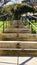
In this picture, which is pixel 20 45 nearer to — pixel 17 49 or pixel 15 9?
pixel 17 49

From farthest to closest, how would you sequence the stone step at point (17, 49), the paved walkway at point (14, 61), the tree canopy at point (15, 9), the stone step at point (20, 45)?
the tree canopy at point (15, 9), the paved walkway at point (14, 61), the stone step at point (20, 45), the stone step at point (17, 49)

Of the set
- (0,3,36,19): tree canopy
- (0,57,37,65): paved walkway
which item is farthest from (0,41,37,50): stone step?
(0,3,36,19): tree canopy

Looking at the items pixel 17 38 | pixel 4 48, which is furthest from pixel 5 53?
pixel 17 38

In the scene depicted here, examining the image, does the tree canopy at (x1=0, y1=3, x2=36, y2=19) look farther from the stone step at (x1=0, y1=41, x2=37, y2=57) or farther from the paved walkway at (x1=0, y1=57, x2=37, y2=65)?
the stone step at (x1=0, y1=41, x2=37, y2=57)

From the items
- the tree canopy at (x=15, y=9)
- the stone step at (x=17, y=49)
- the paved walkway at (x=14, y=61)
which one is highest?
the tree canopy at (x=15, y=9)

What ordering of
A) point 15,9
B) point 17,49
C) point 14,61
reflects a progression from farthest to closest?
point 15,9 → point 14,61 → point 17,49

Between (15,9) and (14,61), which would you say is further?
(15,9)

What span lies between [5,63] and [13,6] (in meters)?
8.71

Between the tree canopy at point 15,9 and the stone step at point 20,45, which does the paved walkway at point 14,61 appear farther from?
the tree canopy at point 15,9

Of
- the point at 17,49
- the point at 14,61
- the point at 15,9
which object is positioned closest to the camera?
the point at 17,49

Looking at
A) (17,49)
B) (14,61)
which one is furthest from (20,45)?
(14,61)

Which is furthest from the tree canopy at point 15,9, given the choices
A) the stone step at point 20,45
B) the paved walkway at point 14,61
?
the stone step at point 20,45

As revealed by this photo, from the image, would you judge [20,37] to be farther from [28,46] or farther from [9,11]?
[9,11]

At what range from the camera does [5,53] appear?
2037mm
